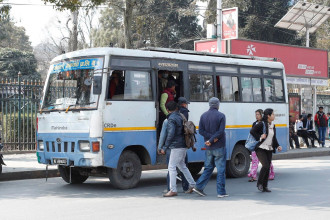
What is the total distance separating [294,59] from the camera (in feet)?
85.1

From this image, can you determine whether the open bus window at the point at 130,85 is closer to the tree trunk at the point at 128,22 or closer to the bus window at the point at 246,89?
the bus window at the point at 246,89

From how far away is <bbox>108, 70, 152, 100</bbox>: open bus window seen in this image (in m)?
11.1

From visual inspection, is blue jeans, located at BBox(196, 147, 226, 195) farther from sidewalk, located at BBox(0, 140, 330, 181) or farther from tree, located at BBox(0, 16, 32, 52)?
tree, located at BBox(0, 16, 32, 52)

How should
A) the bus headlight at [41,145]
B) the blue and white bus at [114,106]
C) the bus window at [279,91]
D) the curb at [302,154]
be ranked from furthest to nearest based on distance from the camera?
the curb at [302,154], the bus window at [279,91], the bus headlight at [41,145], the blue and white bus at [114,106]

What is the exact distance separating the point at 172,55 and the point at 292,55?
1475 centimetres

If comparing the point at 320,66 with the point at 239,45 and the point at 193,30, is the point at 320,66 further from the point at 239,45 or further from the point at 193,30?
the point at 193,30

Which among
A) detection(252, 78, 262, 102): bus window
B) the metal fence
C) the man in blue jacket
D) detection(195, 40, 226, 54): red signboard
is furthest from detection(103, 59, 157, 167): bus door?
detection(195, 40, 226, 54): red signboard

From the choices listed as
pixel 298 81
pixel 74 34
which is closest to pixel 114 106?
pixel 298 81

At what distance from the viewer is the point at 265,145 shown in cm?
1052

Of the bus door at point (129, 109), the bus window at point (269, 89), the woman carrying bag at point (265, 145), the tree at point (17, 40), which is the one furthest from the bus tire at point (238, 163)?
the tree at point (17, 40)

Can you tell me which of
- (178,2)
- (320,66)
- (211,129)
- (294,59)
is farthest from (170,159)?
(178,2)

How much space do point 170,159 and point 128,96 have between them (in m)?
1.93


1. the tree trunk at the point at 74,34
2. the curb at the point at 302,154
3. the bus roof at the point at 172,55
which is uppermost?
the tree trunk at the point at 74,34

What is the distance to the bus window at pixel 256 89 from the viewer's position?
14383 millimetres
